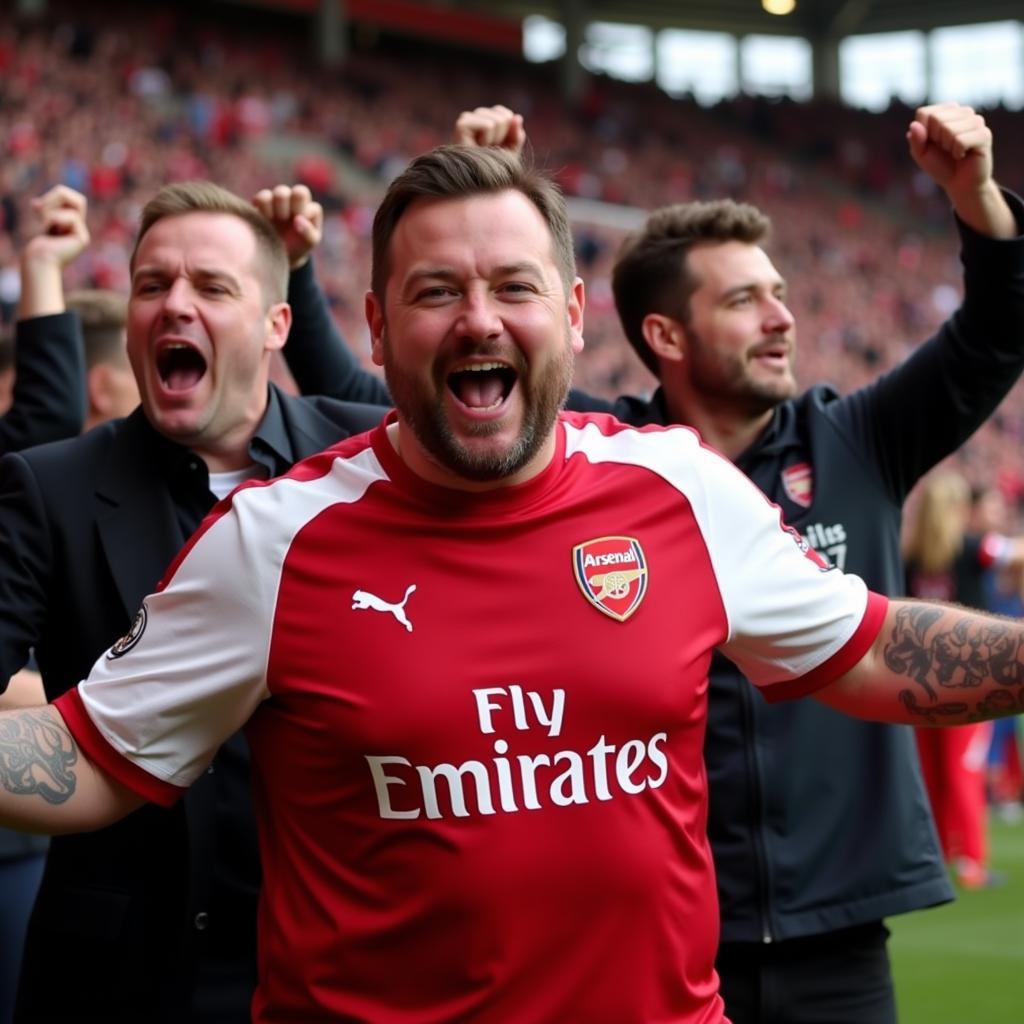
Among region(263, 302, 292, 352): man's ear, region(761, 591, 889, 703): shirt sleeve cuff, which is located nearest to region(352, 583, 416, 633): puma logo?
region(761, 591, 889, 703): shirt sleeve cuff

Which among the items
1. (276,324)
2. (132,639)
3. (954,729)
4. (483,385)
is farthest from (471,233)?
(954,729)

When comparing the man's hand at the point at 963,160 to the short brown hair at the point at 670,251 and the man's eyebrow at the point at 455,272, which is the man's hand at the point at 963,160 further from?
the man's eyebrow at the point at 455,272

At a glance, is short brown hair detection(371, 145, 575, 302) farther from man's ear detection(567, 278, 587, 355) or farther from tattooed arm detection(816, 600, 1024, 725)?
tattooed arm detection(816, 600, 1024, 725)

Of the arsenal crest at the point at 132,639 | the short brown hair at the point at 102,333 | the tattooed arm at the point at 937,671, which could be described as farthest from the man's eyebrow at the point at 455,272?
the short brown hair at the point at 102,333

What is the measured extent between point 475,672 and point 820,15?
42442 millimetres

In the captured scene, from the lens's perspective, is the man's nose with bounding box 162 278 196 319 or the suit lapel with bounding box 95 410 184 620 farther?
the man's nose with bounding box 162 278 196 319

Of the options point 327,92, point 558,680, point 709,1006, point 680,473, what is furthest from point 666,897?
point 327,92

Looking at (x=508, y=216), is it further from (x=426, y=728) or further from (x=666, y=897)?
(x=666, y=897)

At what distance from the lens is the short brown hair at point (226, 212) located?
319 centimetres

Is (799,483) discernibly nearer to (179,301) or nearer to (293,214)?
(293,214)

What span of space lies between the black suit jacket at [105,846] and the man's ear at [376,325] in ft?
2.17

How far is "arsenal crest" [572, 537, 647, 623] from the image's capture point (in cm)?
233

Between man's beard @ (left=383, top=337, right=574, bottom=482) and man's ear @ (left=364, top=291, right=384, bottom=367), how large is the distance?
0.11 metres

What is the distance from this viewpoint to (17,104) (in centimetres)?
2105
